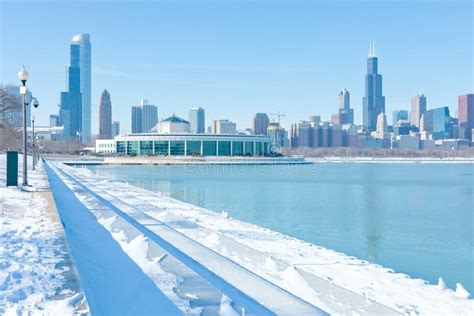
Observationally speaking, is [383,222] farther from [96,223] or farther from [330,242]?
[96,223]

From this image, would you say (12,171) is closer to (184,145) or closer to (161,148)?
(184,145)

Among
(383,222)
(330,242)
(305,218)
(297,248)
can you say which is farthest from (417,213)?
(297,248)

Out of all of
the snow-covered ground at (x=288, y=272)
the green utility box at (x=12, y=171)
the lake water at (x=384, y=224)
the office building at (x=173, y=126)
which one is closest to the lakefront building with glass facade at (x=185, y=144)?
the office building at (x=173, y=126)

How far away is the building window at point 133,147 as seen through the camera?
120 metres

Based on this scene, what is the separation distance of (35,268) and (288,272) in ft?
13.8

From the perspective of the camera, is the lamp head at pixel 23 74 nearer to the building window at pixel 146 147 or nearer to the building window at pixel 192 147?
the building window at pixel 192 147

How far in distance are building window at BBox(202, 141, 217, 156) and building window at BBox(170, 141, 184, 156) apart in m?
5.35

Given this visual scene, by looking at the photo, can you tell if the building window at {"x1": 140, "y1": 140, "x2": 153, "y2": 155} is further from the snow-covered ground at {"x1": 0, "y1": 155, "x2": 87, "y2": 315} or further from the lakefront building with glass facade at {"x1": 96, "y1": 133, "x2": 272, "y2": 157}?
the snow-covered ground at {"x1": 0, "y1": 155, "x2": 87, "y2": 315}

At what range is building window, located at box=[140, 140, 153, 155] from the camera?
118 meters

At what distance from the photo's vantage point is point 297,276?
8.48 m

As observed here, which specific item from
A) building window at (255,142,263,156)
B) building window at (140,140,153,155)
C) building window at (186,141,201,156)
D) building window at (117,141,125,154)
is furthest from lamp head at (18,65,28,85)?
building window at (255,142,263,156)

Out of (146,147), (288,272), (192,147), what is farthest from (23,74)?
(146,147)

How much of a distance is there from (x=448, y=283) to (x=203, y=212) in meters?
9.87

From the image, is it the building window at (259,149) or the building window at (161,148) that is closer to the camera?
the building window at (161,148)
